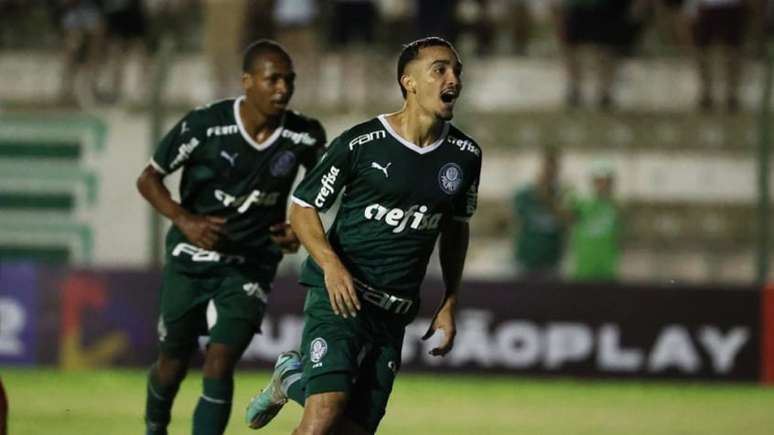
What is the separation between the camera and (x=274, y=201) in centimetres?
947

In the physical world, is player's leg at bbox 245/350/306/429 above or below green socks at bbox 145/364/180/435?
above

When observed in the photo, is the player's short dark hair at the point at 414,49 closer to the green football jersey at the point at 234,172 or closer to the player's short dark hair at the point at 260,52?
the player's short dark hair at the point at 260,52


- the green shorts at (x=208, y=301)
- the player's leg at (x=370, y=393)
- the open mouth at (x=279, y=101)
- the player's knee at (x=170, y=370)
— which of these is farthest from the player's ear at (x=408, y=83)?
the player's knee at (x=170, y=370)

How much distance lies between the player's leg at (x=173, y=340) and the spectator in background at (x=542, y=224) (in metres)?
6.48

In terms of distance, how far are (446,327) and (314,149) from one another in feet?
6.61

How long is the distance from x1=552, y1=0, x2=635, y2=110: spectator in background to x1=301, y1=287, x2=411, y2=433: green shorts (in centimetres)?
1024

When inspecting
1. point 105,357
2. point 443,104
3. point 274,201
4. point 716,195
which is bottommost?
point 105,357

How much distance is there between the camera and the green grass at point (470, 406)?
11.9 meters

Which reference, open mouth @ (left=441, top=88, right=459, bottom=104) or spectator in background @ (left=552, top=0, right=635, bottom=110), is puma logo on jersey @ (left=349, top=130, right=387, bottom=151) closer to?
open mouth @ (left=441, top=88, right=459, bottom=104)

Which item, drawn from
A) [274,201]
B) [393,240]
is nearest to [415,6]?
→ [274,201]

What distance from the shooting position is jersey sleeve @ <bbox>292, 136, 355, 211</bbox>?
760 centimetres

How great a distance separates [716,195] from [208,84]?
5216mm

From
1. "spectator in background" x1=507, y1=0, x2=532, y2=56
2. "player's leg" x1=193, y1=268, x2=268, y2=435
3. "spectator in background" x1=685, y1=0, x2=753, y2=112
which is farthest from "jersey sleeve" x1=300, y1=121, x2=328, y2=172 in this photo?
"spectator in background" x1=507, y1=0, x2=532, y2=56

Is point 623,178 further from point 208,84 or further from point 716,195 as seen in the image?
point 208,84
